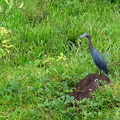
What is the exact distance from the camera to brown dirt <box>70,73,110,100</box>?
4523 millimetres

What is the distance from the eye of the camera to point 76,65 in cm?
507

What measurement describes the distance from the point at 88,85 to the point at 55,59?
92cm

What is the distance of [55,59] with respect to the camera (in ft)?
17.7

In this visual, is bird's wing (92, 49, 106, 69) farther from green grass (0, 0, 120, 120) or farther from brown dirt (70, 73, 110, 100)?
green grass (0, 0, 120, 120)

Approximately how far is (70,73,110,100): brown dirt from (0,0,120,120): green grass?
0.09m

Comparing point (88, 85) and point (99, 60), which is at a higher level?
point (99, 60)

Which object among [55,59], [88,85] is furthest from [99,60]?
[55,59]

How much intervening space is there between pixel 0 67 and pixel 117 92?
152 cm

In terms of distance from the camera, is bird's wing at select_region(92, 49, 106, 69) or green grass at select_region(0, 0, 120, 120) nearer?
green grass at select_region(0, 0, 120, 120)

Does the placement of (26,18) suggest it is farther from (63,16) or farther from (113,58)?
(113,58)

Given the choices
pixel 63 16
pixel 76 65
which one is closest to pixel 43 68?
pixel 76 65

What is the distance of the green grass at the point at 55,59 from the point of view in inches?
171

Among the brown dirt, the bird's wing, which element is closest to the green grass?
the brown dirt

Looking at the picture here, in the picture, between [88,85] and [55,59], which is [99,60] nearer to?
[88,85]
